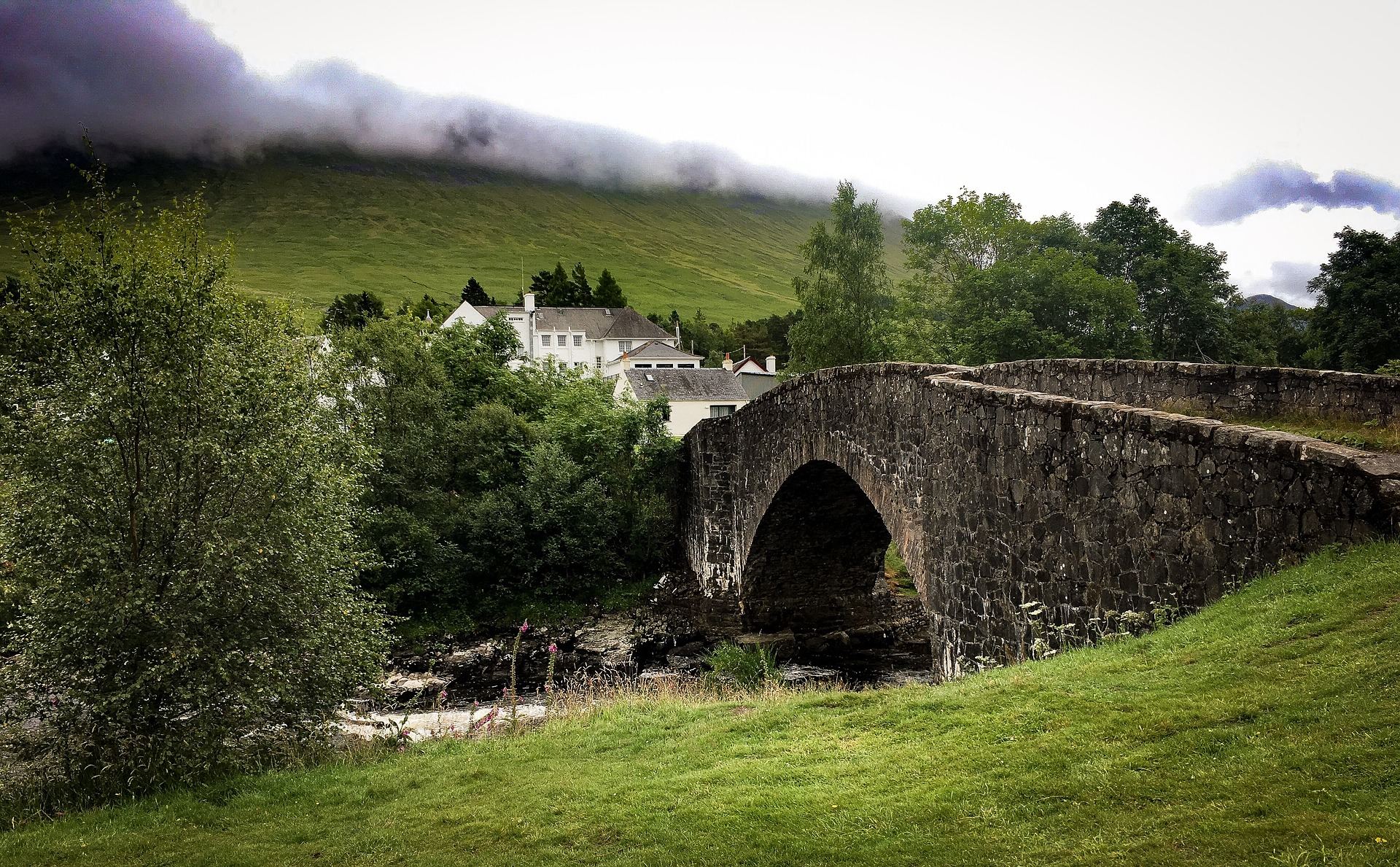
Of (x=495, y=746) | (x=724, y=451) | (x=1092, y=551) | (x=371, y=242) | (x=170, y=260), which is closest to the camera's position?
(x=1092, y=551)

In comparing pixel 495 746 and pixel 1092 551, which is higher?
pixel 1092 551

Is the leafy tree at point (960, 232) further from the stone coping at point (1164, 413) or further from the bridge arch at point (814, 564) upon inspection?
the stone coping at point (1164, 413)

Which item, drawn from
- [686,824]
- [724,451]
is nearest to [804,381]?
[724,451]

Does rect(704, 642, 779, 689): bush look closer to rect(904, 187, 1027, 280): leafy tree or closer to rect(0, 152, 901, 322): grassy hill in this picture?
rect(904, 187, 1027, 280): leafy tree

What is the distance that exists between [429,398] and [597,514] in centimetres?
721

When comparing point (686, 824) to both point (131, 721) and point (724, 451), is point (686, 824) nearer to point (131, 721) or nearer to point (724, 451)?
point (131, 721)

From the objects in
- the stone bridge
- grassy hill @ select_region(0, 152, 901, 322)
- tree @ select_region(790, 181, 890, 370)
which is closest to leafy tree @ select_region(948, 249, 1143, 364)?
tree @ select_region(790, 181, 890, 370)

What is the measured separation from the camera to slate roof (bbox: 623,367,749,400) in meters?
52.8

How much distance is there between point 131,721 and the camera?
1188cm

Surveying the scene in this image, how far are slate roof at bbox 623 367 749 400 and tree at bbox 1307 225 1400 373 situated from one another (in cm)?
2994

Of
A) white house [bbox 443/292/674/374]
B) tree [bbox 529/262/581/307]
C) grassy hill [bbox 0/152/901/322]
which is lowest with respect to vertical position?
white house [bbox 443/292/674/374]

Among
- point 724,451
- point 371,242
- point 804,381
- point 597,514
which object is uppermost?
point 371,242

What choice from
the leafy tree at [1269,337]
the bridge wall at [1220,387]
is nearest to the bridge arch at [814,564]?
the bridge wall at [1220,387]

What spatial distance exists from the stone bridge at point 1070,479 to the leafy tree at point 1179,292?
79.0 feet
